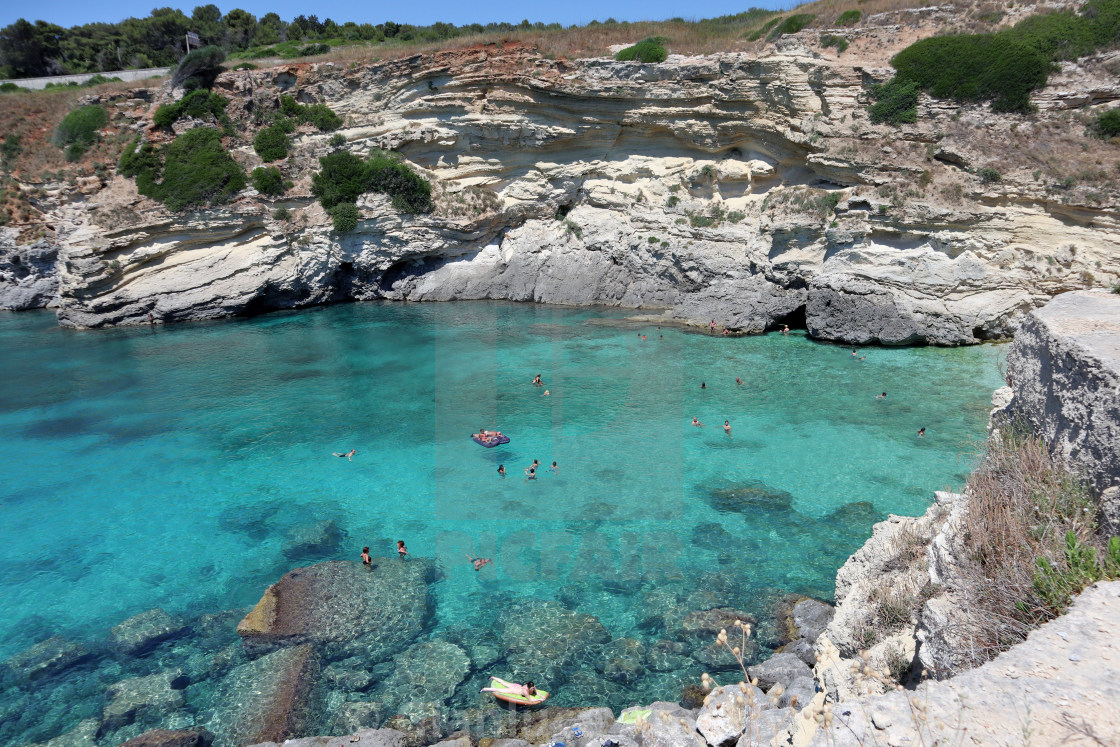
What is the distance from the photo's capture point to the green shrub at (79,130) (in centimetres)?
3619

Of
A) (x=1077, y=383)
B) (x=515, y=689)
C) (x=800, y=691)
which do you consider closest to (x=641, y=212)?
(x=515, y=689)

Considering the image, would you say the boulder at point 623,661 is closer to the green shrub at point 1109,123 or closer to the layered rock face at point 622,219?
the layered rock face at point 622,219

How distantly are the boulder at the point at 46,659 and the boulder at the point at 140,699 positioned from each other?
125cm

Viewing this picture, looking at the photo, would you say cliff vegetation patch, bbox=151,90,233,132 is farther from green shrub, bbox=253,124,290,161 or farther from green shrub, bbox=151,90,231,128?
green shrub, bbox=253,124,290,161

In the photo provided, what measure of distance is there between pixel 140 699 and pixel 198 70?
39.1 m

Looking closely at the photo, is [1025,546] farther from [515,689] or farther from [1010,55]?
[1010,55]

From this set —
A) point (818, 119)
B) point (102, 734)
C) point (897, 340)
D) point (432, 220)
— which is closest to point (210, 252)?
point (432, 220)

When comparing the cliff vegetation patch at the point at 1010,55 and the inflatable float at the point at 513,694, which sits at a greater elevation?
the cliff vegetation patch at the point at 1010,55

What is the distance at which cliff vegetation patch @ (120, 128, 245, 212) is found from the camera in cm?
3241

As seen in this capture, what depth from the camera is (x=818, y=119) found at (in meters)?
27.7

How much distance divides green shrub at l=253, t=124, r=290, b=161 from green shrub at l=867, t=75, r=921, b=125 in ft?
101

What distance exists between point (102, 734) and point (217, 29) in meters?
68.0

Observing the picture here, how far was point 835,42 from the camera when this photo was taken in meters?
29.5

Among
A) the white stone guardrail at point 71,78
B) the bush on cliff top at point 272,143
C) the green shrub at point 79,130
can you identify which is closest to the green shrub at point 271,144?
the bush on cliff top at point 272,143
